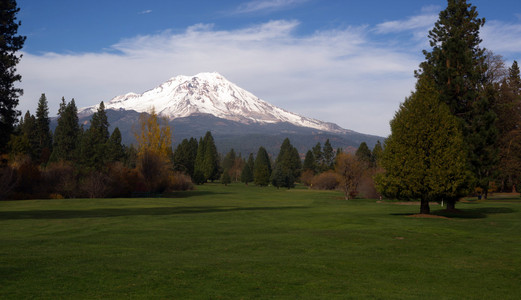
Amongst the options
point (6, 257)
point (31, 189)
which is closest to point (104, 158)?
point (31, 189)

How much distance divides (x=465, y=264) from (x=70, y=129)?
3643 inches

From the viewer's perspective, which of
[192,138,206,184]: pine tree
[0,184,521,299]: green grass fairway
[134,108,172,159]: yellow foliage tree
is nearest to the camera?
[0,184,521,299]: green grass fairway

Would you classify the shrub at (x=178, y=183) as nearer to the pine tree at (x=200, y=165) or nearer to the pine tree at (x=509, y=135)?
the pine tree at (x=200, y=165)

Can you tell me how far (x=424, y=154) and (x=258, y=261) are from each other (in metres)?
18.6

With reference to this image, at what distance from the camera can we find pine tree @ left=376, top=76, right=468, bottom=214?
27688mm

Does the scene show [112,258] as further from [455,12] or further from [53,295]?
[455,12]

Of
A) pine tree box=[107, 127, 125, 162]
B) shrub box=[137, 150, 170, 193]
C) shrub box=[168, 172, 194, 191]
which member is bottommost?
shrub box=[168, 172, 194, 191]

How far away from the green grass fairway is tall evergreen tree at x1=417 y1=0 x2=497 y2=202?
1071cm

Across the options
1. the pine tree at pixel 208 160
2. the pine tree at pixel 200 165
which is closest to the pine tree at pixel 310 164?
the pine tree at pixel 208 160

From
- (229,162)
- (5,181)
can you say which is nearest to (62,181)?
(5,181)

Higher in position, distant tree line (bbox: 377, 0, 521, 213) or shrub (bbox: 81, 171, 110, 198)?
distant tree line (bbox: 377, 0, 521, 213)

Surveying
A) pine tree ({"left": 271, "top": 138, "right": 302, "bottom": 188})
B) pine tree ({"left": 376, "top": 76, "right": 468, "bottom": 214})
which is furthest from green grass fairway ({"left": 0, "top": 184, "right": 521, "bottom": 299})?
pine tree ({"left": 271, "top": 138, "right": 302, "bottom": 188})

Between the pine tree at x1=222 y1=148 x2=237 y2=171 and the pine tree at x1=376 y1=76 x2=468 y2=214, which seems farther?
the pine tree at x1=222 y1=148 x2=237 y2=171

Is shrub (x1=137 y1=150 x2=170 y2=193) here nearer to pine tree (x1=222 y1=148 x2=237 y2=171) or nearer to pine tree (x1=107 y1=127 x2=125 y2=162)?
pine tree (x1=107 y1=127 x2=125 y2=162)
